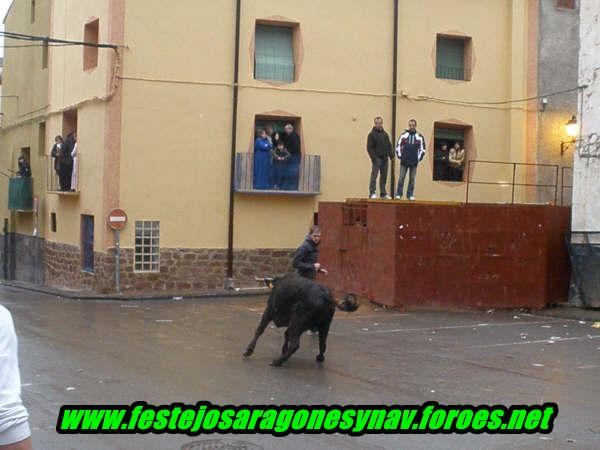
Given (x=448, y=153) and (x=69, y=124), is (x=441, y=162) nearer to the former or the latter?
(x=448, y=153)

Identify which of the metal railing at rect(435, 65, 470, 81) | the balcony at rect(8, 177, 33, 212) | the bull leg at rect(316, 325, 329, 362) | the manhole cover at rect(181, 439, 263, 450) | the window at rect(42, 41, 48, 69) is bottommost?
the manhole cover at rect(181, 439, 263, 450)

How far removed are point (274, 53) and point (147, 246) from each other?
20.7 feet

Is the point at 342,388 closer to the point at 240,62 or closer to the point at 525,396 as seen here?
the point at 525,396

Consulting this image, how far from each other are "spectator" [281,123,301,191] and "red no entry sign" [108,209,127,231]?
14.6 ft

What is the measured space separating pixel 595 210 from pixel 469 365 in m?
7.66

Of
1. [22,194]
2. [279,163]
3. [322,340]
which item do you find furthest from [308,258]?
[22,194]

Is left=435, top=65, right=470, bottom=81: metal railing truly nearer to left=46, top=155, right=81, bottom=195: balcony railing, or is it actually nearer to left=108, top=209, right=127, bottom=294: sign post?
left=108, top=209, right=127, bottom=294: sign post

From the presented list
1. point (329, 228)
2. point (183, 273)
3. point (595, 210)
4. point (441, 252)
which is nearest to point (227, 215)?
point (183, 273)

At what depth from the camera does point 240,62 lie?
24203mm

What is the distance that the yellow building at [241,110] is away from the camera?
76.2 ft

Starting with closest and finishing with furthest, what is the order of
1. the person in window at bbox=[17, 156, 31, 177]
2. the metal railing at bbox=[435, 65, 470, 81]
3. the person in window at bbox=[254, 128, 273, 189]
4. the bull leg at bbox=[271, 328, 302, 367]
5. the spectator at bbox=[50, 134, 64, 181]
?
the bull leg at bbox=[271, 328, 302, 367] → the person in window at bbox=[254, 128, 273, 189] → the spectator at bbox=[50, 134, 64, 181] → the metal railing at bbox=[435, 65, 470, 81] → the person in window at bbox=[17, 156, 31, 177]

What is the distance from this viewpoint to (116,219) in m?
22.8

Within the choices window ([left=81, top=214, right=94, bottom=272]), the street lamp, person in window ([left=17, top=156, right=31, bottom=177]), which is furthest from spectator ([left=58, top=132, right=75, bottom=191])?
the street lamp

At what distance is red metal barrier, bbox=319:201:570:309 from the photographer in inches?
752
